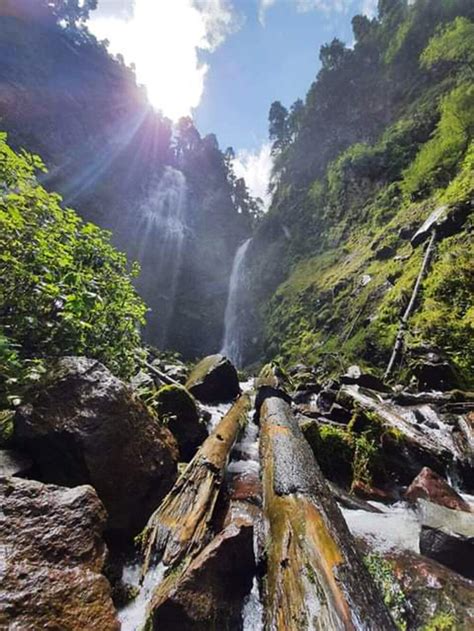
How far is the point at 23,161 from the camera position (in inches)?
135

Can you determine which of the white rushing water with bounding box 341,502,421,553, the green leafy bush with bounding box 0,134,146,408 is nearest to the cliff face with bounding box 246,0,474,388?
the white rushing water with bounding box 341,502,421,553

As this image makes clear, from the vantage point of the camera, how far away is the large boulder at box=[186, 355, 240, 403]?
9047 mm

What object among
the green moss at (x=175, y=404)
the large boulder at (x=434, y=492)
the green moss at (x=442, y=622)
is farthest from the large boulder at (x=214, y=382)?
the green moss at (x=442, y=622)

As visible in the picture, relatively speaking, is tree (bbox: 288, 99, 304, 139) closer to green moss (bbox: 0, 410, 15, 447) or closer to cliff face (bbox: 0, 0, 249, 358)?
cliff face (bbox: 0, 0, 249, 358)

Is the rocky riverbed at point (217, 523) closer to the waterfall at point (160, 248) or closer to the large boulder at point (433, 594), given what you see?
the large boulder at point (433, 594)

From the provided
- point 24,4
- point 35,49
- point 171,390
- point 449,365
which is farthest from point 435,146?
point 24,4

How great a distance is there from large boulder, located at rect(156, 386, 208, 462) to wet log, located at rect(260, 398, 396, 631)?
1.98 m

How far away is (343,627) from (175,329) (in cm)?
3049

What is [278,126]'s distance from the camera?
4244cm

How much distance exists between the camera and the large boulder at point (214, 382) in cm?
905

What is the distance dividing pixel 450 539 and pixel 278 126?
4880 cm

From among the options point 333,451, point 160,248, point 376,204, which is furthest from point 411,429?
point 160,248

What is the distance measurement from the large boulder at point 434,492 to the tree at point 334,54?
131ft

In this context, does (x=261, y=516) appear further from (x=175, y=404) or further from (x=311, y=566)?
(x=175, y=404)
